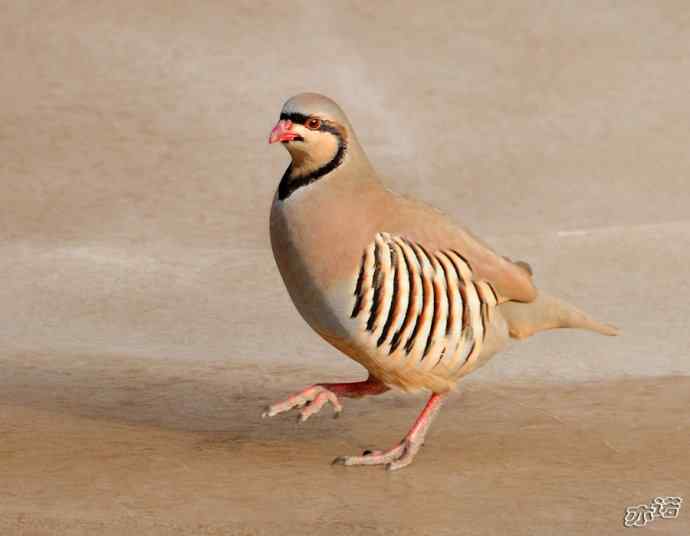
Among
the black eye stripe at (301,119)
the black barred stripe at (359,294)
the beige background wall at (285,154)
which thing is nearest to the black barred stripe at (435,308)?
the black barred stripe at (359,294)

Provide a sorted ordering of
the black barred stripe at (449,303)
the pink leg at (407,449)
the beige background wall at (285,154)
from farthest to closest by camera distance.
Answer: the beige background wall at (285,154) < the pink leg at (407,449) < the black barred stripe at (449,303)

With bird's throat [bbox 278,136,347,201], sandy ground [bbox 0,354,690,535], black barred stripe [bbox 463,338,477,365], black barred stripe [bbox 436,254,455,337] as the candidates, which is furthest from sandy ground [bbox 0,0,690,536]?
bird's throat [bbox 278,136,347,201]

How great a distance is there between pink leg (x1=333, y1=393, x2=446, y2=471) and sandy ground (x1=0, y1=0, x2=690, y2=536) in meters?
0.07

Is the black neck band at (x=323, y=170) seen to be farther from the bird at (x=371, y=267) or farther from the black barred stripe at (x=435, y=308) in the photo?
the black barred stripe at (x=435, y=308)

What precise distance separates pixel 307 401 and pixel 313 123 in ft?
3.01

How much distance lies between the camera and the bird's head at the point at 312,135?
16.7ft

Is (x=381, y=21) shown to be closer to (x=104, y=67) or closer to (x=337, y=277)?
(x=104, y=67)

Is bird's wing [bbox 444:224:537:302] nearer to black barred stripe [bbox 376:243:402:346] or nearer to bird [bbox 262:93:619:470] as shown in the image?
bird [bbox 262:93:619:470]

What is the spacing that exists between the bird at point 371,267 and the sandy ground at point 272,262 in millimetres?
422

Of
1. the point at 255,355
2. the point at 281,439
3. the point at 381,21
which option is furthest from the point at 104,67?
the point at 281,439

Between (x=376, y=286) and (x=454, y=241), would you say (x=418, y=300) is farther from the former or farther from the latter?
(x=454, y=241)

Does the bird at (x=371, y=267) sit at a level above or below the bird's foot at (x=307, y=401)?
above

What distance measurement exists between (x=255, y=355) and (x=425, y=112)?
11.8 feet

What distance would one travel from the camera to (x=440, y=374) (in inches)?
211
